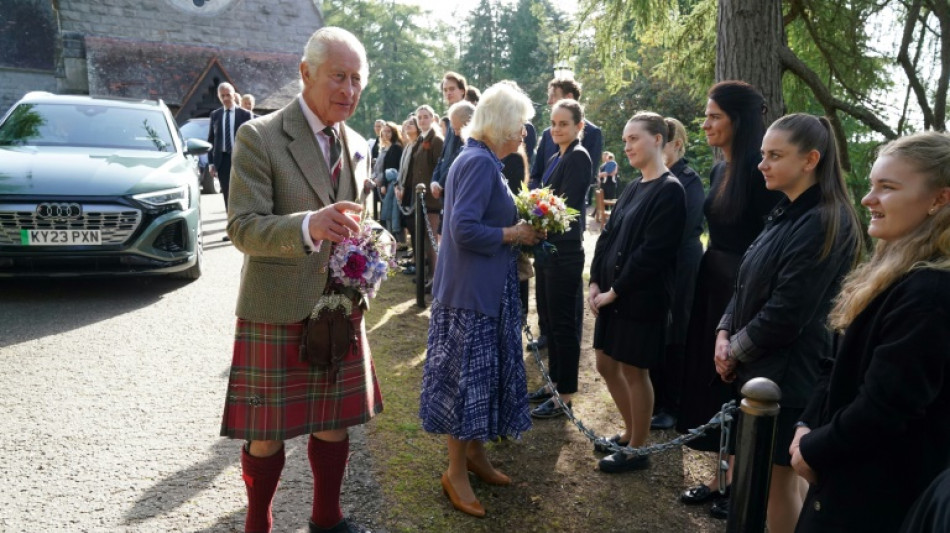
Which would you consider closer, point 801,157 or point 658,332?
point 801,157

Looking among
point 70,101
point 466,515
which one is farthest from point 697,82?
point 70,101

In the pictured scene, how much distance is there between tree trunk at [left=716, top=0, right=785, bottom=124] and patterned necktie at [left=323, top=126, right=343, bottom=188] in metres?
4.43

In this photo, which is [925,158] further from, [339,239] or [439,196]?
[439,196]

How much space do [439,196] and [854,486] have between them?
5980 mm

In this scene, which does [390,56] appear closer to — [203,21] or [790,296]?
[203,21]

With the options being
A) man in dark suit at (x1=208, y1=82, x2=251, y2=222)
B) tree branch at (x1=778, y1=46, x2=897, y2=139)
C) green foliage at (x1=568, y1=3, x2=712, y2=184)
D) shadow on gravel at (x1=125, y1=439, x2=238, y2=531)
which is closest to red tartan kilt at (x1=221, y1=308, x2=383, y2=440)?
shadow on gravel at (x1=125, y1=439, x2=238, y2=531)

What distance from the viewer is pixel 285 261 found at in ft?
8.92

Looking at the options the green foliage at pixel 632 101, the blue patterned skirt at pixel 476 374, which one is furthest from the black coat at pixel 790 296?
the green foliage at pixel 632 101

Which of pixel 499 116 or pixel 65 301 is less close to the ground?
pixel 499 116

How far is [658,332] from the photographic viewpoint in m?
3.96

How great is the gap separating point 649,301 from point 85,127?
24.0 feet

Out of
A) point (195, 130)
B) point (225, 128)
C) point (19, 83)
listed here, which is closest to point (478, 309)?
point (225, 128)

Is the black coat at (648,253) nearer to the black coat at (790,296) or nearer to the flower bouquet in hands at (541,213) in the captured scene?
the flower bouquet in hands at (541,213)

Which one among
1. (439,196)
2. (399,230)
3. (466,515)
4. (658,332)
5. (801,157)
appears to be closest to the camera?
(801,157)
